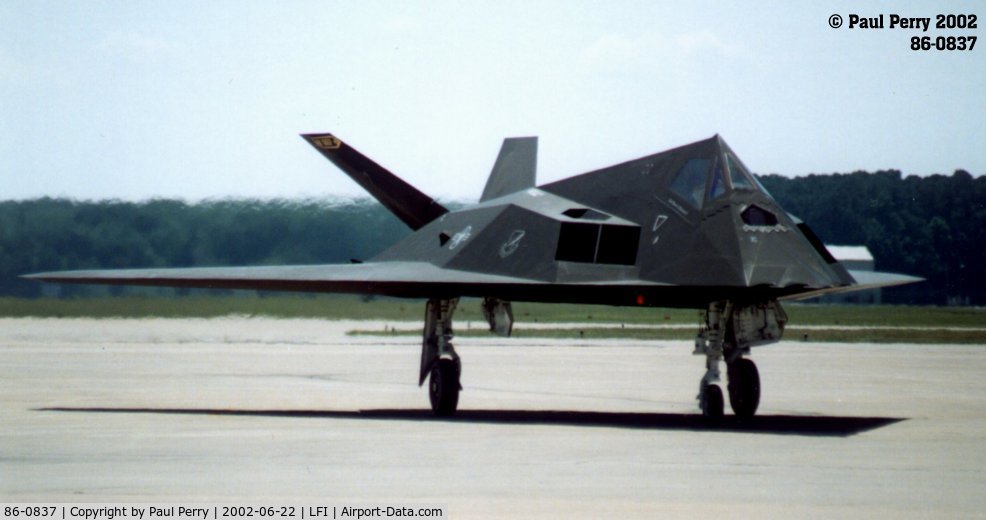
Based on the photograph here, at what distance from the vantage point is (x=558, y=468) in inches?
470

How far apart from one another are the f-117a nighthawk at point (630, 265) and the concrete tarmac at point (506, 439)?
3.57ft

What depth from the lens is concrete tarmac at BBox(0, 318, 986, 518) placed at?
1025 centimetres

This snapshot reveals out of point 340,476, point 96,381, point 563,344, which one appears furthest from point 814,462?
point 563,344

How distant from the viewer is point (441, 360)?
1766 centimetres

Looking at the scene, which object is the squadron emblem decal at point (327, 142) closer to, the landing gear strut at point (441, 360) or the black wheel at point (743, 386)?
the landing gear strut at point (441, 360)

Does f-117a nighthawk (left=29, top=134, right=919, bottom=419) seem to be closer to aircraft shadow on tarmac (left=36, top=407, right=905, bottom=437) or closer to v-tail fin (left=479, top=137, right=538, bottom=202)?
aircraft shadow on tarmac (left=36, top=407, right=905, bottom=437)

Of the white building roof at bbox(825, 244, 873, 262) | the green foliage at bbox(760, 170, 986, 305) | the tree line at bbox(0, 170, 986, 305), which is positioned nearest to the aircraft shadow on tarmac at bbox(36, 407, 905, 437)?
the tree line at bbox(0, 170, 986, 305)

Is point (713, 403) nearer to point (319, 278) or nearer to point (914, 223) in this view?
point (319, 278)

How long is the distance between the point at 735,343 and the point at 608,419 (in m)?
2.05

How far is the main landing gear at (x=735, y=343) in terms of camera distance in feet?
52.3

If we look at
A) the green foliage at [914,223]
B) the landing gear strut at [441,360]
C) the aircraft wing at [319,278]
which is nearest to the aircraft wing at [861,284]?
the aircraft wing at [319,278]

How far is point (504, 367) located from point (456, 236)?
12274 millimetres

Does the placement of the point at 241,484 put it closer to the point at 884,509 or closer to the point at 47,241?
the point at 884,509

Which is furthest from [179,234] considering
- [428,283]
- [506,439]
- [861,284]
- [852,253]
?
[852,253]
